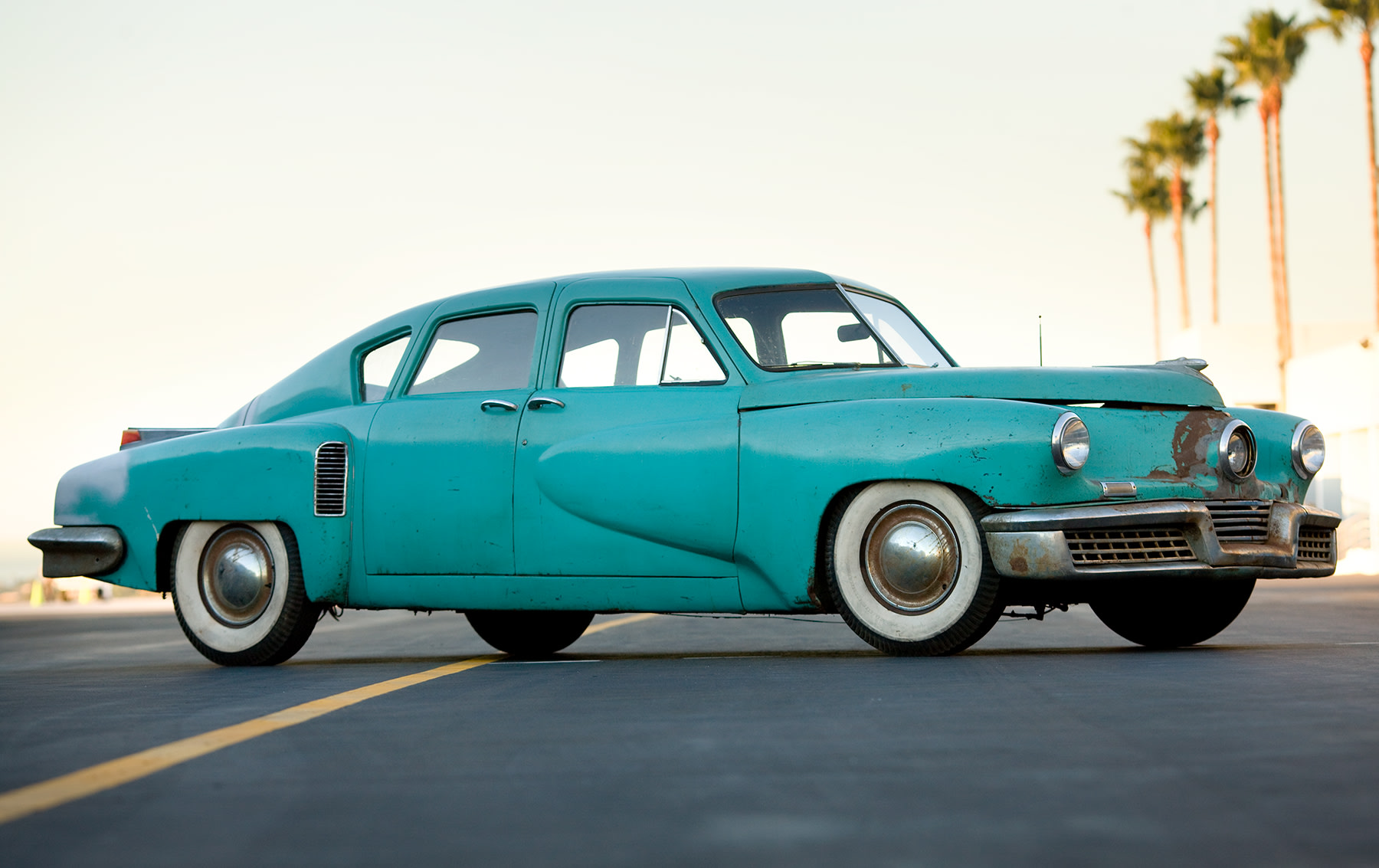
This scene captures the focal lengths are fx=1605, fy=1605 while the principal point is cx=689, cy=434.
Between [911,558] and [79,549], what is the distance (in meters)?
4.21

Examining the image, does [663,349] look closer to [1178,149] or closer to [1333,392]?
[1333,392]

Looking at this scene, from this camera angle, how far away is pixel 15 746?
4.22m

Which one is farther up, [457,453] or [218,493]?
[457,453]

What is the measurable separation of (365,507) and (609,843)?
4681mm

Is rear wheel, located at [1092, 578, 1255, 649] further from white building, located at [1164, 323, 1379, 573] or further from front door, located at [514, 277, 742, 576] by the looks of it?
white building, located at [1164, 323, 1379, 573]

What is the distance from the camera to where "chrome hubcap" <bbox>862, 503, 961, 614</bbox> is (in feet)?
19.8

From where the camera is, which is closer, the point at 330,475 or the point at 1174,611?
the point at 1174,611

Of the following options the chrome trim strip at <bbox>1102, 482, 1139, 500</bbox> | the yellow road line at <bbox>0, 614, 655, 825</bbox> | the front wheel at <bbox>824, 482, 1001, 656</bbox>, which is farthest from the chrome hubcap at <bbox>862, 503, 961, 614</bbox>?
the yellow road line at <bbox>0, 614, 655, 825</bbox>

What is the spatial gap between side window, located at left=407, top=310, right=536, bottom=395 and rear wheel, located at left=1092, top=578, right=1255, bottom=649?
2758 millimetres

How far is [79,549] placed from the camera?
782 cm

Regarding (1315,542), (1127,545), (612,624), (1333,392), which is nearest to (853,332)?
(1127,545)

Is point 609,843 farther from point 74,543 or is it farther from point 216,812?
point 74,543

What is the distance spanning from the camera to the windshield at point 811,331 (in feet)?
22.4

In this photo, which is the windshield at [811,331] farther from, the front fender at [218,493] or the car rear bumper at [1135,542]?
the front fender at [218,493]
